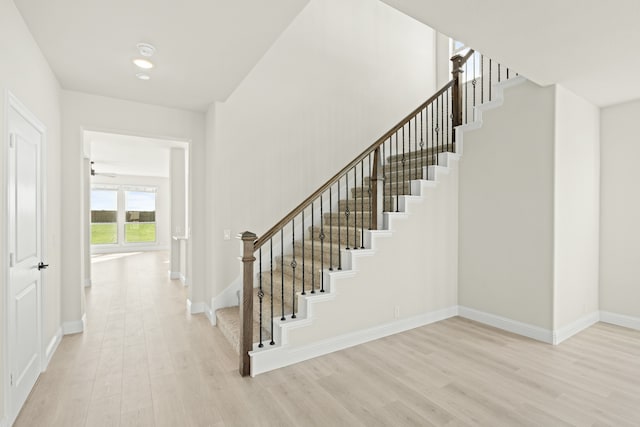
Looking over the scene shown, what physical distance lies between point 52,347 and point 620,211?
255 inches

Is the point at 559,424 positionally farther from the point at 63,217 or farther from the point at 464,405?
the point at 63,217

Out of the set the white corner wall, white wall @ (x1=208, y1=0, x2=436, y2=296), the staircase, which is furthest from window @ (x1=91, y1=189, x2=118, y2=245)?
the white corner wall

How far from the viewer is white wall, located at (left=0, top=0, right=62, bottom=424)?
2041 mm

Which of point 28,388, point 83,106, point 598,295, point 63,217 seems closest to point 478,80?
point 598,295

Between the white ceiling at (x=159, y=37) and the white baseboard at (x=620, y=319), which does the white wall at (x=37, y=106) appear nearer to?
the white ceiling at (x=159, y=37)

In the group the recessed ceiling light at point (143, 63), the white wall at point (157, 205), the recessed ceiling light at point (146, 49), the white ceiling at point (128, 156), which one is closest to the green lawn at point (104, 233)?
the white wall at point (157, 205)

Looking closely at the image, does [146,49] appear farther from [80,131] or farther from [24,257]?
[24,257]

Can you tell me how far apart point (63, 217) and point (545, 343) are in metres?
5.49

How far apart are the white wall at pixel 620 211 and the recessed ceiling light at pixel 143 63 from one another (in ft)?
17.2

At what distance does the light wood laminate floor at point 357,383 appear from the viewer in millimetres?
2223

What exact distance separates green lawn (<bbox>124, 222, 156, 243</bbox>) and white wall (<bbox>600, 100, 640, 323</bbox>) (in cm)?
1273

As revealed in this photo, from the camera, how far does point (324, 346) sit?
317 cm

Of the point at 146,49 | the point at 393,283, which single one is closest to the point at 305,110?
the point at 146,49

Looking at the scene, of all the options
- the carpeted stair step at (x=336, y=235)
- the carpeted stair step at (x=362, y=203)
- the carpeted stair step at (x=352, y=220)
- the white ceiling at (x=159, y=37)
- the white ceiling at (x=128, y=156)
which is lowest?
the carpeted stair step at (x=336, y=235)
